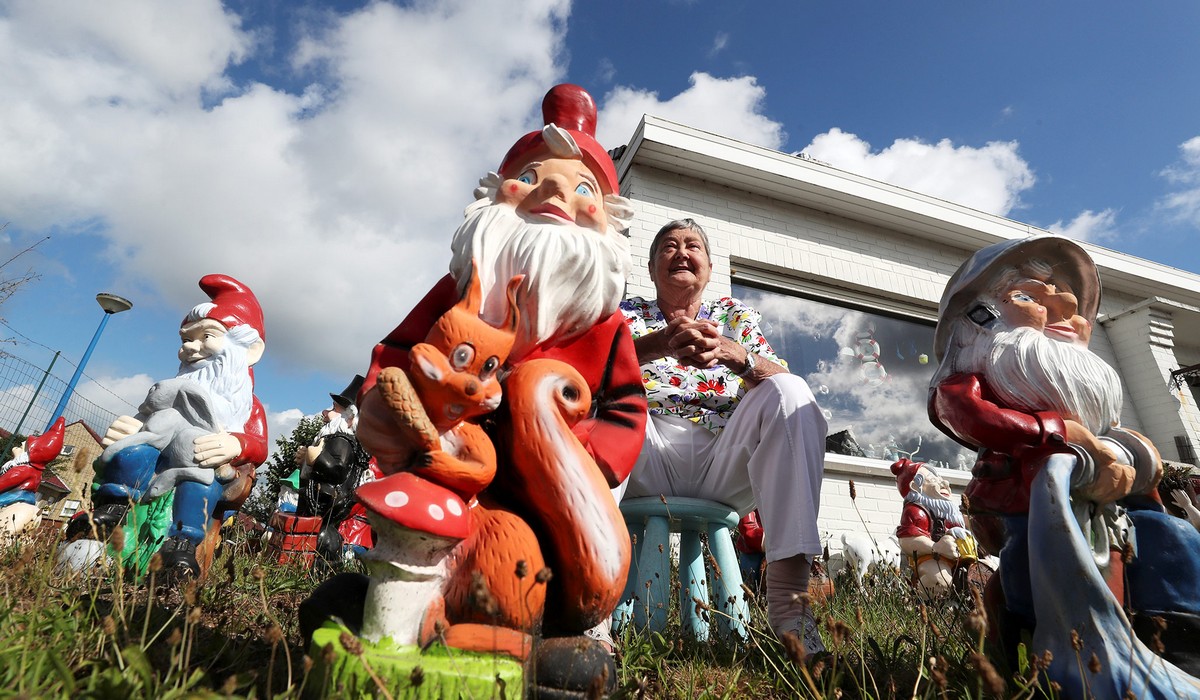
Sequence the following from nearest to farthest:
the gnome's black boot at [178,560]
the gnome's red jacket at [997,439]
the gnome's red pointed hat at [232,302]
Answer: the gnome's red jacket at [997,439]
the gnome's black boot at [178,560]
the gnome's red pointed hat at [232,302]

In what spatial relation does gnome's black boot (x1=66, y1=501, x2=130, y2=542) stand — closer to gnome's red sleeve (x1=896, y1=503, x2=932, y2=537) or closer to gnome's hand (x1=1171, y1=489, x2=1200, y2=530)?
gnome's hand (x1=1171, y1=489, x2=1200, y2=530)

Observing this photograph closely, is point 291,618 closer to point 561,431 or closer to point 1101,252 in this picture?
point 561,431

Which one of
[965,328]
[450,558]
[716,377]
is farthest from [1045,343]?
[450,558]

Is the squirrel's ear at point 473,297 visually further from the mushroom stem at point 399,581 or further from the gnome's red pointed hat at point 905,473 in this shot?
the gnome's red pointed hat at point 905,473

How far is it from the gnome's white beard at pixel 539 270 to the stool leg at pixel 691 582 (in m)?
1.06

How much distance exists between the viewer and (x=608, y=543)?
3.74 ft

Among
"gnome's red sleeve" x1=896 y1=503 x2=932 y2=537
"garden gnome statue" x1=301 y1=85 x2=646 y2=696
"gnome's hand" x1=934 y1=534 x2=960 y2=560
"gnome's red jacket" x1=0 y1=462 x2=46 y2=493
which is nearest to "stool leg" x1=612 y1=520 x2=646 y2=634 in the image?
"garden gnome statue" x1=301 y1=85 x2=646 y2=696

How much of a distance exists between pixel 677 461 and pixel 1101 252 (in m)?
7.63

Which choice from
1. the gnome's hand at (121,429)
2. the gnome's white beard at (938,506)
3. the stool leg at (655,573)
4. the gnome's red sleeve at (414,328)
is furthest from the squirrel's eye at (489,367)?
the gnome's white beard at (938,506)

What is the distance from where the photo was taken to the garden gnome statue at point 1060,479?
1.26 metres

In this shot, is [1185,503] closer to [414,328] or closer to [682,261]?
[682,261]

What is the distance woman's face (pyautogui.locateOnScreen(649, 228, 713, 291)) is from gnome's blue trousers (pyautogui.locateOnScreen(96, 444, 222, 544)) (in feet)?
6.25

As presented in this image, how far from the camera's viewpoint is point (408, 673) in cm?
96

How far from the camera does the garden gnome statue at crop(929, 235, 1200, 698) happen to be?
1265 mm
